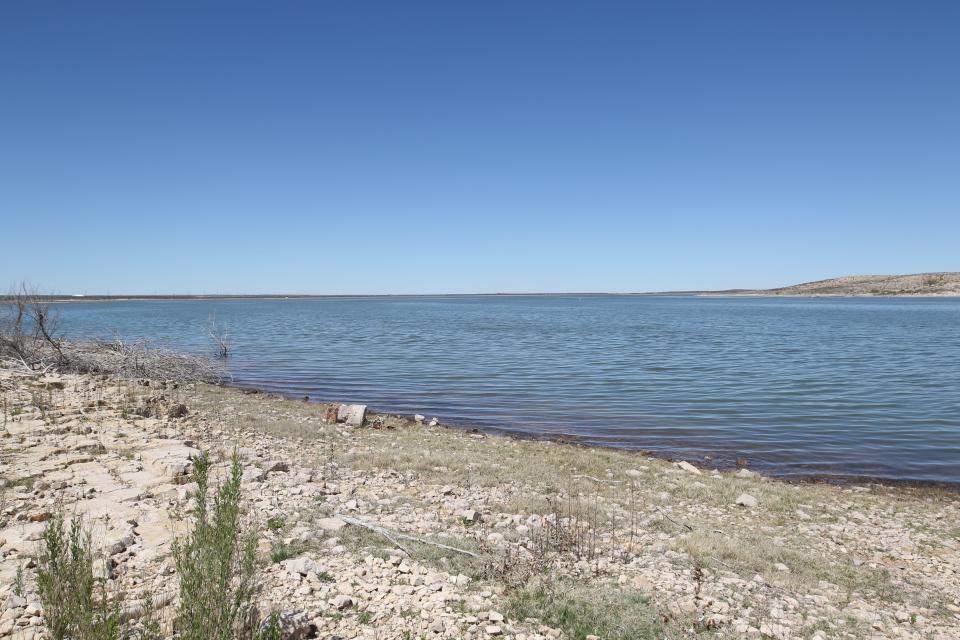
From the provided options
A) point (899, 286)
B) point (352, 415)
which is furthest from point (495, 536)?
point (899, 286)

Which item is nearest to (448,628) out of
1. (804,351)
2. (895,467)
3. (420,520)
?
(420,520)

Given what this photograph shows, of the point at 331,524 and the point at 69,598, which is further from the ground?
the point at 69,598

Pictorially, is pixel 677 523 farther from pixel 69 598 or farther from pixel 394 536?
pixel 69 598

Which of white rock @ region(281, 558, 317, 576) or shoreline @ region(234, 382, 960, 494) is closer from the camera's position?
white rock @ region(281, 558, 317, 576)

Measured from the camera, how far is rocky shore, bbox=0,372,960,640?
5.46 metres

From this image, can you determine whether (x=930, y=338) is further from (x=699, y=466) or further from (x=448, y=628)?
(x=448, y=628)

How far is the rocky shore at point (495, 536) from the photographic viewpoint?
5.46 m

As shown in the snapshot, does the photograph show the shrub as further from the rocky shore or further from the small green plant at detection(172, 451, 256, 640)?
the small green plant at detection(172, 451, 256, 640)

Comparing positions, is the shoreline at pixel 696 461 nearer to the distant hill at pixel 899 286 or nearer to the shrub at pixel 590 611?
the shrub at pixel 590 611

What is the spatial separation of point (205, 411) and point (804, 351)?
1382 inches

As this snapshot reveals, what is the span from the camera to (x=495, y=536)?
292 inches

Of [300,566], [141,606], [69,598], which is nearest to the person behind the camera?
[69,598]

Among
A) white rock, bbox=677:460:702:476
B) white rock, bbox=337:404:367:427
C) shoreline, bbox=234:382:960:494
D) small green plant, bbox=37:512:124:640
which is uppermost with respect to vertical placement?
small green plant, bbox=37:512:124:640

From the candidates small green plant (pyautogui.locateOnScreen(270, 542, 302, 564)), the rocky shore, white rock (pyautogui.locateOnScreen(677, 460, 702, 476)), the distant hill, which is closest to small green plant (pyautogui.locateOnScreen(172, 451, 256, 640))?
the rocky shore
